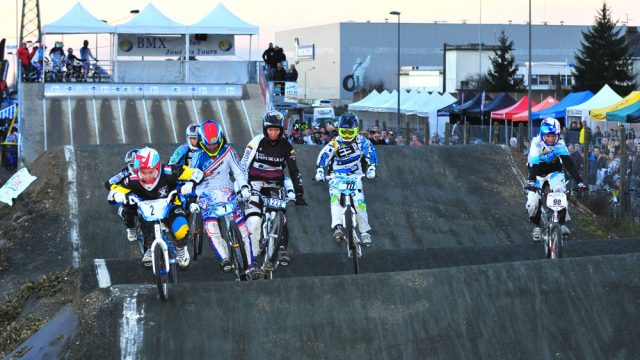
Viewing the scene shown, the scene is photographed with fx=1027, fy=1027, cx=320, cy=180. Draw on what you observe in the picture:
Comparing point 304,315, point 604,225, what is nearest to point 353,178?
point 304,315

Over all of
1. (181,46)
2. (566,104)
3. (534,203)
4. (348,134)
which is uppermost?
(181,46)

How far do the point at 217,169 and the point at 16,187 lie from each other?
8.28 meters

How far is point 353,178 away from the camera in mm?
13391

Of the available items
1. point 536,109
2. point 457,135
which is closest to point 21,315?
point 457,135

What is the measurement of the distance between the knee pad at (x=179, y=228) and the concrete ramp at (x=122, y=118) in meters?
21.1

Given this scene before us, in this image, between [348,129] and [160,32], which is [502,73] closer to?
[160,32]

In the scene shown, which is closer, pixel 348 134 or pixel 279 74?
pixel 348 134

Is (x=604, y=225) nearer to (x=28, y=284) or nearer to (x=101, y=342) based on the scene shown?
(x=28, y=284)

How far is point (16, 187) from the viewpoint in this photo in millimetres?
18969

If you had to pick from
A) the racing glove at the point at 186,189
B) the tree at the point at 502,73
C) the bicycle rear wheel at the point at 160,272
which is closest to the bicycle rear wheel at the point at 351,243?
the racing glove at the point at 186,189

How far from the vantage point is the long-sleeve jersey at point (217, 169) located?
11.9 metres

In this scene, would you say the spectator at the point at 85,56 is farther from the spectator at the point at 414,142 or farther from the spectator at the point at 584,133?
the spectator at the point at 584,133

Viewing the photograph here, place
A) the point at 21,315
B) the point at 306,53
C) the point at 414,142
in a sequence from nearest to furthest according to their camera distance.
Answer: the point at 21,315, the point at 414,142, the point at 306,53

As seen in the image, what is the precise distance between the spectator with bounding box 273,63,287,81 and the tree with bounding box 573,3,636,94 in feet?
112
